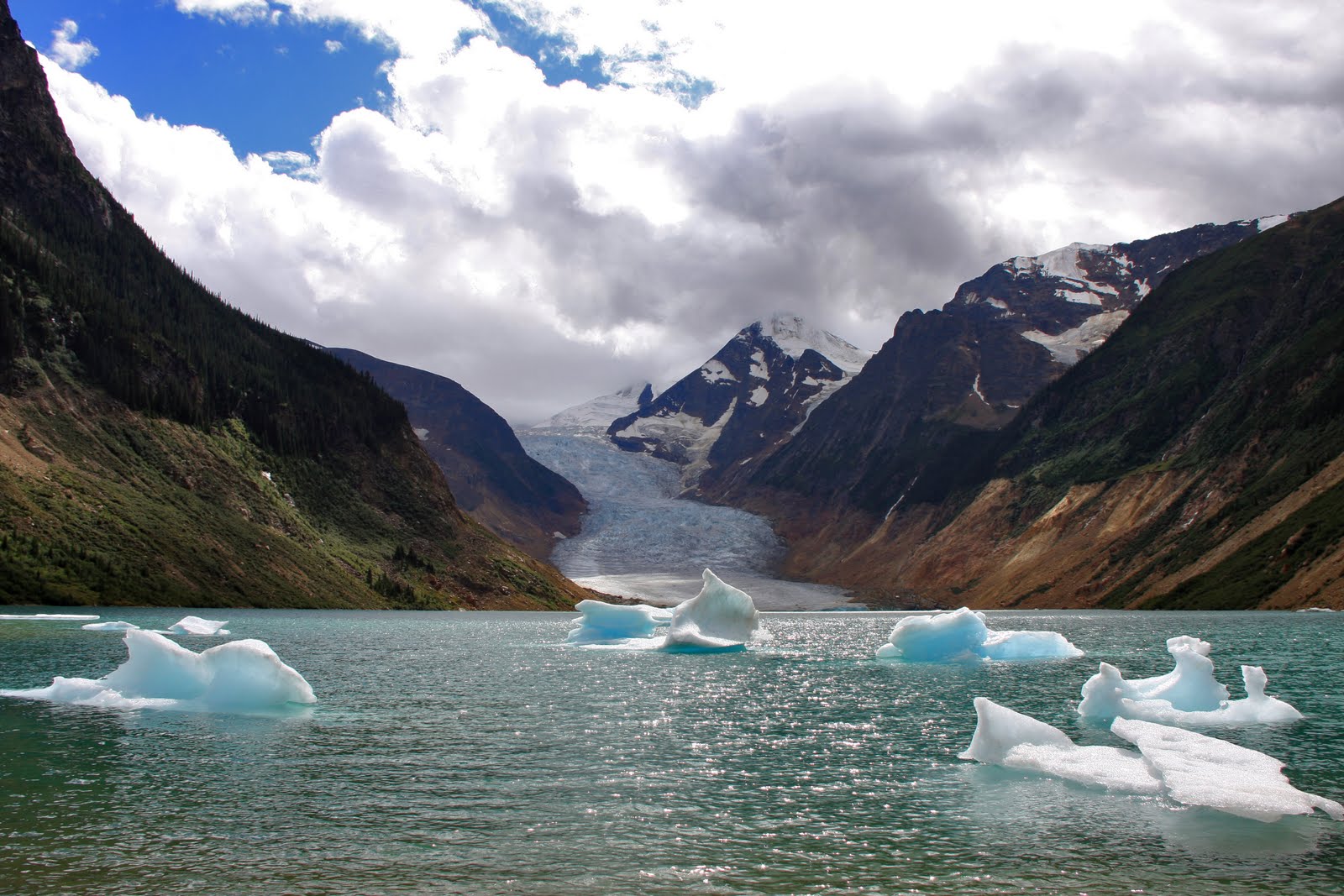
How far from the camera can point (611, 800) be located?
23531 millimetres

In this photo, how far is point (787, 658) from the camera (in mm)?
63812

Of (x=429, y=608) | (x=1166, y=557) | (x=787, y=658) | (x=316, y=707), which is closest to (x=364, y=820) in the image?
(x=316, y=707)

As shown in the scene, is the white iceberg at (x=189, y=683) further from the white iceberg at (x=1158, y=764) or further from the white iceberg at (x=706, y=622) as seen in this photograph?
the white iceberg at (x=706, y=622)

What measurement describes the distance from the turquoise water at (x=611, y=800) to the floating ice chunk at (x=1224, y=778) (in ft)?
1.29

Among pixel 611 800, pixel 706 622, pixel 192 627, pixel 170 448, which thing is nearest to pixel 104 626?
pixel 192 627

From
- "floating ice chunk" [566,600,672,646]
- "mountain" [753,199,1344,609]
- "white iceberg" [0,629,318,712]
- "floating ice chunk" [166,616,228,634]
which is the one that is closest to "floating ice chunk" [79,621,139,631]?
"floating ice chunk" [166,616,228,634]

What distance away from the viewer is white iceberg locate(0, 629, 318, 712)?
35594 millimetres

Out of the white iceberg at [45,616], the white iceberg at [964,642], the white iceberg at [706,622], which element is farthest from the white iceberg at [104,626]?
the white iceberg at [964,642]

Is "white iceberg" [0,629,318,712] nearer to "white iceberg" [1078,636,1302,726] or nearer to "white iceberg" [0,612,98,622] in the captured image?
"white iceberg" [1078,636,1302,726]

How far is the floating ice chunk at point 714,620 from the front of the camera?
66438mm

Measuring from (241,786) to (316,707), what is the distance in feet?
44.9

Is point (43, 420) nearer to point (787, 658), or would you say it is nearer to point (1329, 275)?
point (787, 658)

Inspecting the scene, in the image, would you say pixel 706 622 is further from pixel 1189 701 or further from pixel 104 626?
pixel 104 626

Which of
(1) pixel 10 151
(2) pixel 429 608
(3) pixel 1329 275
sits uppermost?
(1) pixel 10 151
